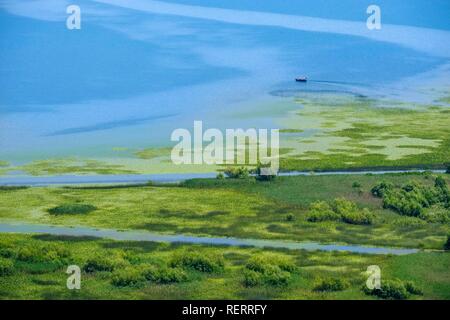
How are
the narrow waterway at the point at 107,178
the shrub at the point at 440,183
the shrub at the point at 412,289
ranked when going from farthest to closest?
the narrow waterway at the point at 107,178 < the shrub at the point at 440,183 < the shrub at the point at 412,289

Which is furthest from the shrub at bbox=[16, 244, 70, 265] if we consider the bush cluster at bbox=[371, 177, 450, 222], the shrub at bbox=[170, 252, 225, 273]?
the bush cluster at bbox=[371, 177, 450, 222]

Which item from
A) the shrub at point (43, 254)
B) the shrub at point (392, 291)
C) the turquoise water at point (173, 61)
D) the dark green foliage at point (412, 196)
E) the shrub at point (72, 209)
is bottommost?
the shrub at point (392, 291)

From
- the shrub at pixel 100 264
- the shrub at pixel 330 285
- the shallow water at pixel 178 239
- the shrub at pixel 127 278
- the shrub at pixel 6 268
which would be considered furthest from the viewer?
the shallow water at pixel 178 239

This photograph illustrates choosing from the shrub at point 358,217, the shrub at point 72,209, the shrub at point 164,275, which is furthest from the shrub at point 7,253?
the shrub at point 358,217

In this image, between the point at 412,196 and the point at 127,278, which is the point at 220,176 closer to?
the point at 412,196

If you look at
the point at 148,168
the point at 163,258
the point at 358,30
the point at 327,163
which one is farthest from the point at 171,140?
the point at 358,30

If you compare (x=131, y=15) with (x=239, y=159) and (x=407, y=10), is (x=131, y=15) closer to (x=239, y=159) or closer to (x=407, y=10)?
(x=407, y=10)

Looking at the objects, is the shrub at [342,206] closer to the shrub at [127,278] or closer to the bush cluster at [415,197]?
the bush cluster at [415,197]

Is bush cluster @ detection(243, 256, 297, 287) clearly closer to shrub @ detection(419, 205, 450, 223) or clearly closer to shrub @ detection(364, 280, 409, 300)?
shrub @ detection(364, 280, 409, 300)
